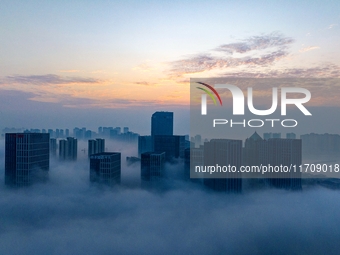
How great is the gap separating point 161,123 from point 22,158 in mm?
15134

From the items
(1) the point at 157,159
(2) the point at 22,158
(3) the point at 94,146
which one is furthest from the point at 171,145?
(2) the point at 22,158

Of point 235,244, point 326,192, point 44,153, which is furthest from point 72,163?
point 326,192

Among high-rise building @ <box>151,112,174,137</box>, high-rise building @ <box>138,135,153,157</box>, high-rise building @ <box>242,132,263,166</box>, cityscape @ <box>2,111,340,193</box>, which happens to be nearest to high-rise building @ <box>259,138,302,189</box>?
cityscape @ <box>2,111,340,193</box>

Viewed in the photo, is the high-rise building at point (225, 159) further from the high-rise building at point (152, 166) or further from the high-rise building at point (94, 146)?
the high-rise building at point (94, 146)

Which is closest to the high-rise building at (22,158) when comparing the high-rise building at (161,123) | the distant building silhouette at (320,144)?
the distant building silhouette at (320,144)

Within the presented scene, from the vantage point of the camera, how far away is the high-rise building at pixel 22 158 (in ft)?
43.8

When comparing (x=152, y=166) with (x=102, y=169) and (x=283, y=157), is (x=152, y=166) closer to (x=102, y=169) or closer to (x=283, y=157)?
(x=102, y=169)

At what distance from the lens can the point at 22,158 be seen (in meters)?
13.4

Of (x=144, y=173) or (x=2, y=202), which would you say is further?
(x=144, y=173)

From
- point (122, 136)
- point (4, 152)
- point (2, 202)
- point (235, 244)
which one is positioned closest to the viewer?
point (235, 244)

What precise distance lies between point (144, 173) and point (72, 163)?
5.11m

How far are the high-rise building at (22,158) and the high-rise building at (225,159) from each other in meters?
Answer: 8.53

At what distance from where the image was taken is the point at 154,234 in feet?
33.2

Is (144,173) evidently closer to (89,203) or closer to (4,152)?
(89,203)
